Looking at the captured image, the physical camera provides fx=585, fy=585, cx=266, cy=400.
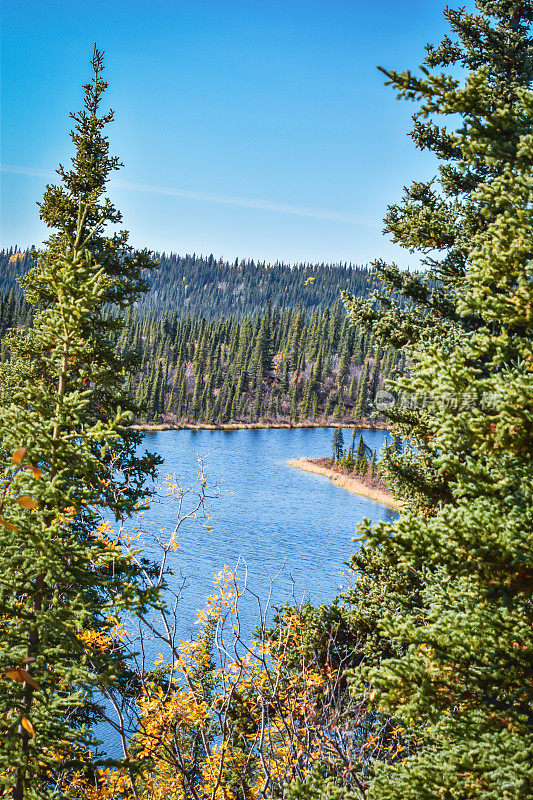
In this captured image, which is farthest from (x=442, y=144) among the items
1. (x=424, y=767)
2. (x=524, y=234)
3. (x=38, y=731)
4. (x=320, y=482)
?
(x=320, y=482)

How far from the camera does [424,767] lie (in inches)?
187

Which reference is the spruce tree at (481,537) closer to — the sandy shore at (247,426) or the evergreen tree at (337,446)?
the evergreen tree at (337,446)

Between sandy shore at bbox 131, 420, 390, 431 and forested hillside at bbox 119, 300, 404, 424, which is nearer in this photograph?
sandy shore at bbox 131, 420, 390, 431

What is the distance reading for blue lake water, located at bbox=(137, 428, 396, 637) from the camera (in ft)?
81.3

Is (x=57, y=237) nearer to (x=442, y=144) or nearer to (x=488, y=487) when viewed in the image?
(x=442, y=144)

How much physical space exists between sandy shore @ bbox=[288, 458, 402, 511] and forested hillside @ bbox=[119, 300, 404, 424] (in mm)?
32273

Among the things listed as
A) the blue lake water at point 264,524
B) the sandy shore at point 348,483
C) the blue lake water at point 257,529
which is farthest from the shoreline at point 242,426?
the sandy shore at point 348,483

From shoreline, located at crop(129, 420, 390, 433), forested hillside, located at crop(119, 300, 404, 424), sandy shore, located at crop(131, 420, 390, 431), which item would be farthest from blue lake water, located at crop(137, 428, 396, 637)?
forested hillside, located at crop(119, 300, 404, 424)

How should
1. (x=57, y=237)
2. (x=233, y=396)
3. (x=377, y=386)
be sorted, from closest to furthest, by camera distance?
(x=57, y=237) → (x=233, y=396) → (x=377, y=386)

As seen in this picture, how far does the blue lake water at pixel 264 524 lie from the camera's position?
24.8m

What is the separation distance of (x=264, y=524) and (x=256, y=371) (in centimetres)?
7760

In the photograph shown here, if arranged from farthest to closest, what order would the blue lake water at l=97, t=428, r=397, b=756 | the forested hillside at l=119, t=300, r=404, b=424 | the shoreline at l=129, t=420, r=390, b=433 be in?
1. the forested hillside at l=119, t=300, r=404, b=424
2. the shoreline at l=129, t=420, r=390, b=433
3. the blue lake water at l=97, t=428, r=397, b=756

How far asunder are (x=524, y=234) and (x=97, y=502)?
479 cm

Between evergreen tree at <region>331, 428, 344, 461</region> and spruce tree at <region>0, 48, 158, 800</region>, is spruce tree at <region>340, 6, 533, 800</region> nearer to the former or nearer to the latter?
spruce tree at <region>0, 48, 158, 800</region>
